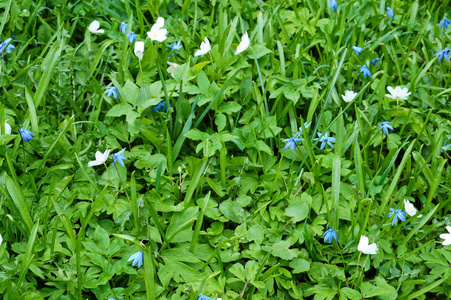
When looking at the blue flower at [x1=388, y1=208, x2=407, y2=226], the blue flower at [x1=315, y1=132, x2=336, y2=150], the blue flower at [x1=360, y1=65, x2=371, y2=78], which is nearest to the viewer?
the blue flower at [x1=388, y1=208, x2=407, y2=226]

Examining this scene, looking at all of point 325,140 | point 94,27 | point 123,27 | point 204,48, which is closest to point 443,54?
point 325,140

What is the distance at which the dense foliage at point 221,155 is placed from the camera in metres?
1.76

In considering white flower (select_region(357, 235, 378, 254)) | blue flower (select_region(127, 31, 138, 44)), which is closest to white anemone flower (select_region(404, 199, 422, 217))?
white flower (select_region(357, 235, 378, 254))

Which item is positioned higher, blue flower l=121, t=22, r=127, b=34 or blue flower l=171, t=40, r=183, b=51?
blue flower l=121, t=22, r=127, b=34

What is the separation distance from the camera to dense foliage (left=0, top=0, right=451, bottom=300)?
1.76 m

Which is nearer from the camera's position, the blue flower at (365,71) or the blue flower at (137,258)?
the blue flower at (137,258)

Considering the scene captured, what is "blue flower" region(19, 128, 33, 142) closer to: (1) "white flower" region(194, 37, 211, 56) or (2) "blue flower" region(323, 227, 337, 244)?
(1) "white flower" region(194, 37, 211, 56)

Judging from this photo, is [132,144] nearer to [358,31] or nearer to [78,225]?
[78,225]

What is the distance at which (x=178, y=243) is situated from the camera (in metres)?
1.85

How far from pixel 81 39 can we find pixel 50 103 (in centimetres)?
62

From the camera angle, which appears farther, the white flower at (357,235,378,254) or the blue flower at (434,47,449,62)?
the blue flower at (434,47,449,62)

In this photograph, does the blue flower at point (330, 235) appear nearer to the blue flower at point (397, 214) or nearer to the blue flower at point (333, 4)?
the blue flower at point (397, 214)

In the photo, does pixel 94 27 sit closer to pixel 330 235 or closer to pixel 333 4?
pixel 333 4

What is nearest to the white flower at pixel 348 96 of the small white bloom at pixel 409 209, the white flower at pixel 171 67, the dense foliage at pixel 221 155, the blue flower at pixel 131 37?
the dense foliage at pixel 221 155
